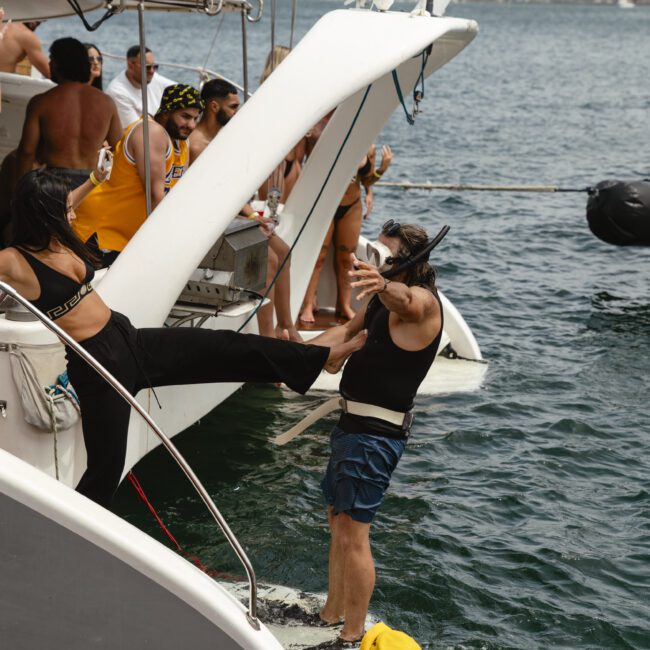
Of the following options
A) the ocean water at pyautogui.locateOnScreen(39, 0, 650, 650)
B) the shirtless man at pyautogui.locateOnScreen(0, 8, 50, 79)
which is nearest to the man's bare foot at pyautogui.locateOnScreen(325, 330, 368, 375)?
the ocean water at pyautogui.locateOnScreen(39, 0, 650, 650)

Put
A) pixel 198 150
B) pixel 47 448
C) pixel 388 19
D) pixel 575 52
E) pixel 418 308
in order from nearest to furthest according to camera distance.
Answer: pixel 418 308 < pixel 47 448 < pixel 388 19 < pixel 198 150 < pixel 575 52

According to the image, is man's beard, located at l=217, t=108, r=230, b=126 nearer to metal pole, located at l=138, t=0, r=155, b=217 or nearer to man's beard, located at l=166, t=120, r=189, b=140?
man's beard, located at l=166, t=120, r=189, b=140

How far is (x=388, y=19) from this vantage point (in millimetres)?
6121

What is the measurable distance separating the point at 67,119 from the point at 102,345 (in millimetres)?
2394

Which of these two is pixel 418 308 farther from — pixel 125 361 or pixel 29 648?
pixel 29 648

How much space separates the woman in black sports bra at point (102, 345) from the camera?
160 inches

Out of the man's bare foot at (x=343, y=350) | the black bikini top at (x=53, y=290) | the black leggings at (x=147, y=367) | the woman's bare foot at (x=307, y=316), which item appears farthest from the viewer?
the woman's bare foot at (x=307, y=316)

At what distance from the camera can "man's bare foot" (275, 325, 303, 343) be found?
6422 millimetres

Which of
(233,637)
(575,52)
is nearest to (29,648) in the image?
(233,637)

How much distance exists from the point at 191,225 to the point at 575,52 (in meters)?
57.3

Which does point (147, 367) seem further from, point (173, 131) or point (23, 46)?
point (23, 46)

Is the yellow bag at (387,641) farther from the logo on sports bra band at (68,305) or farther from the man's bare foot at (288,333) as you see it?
the man's bare foot at (288,333)

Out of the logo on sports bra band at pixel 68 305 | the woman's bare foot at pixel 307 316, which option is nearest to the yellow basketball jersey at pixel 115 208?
the logo on sports bra band at pixel 68 305

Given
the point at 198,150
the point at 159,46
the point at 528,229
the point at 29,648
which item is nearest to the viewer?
the point at 29,648
